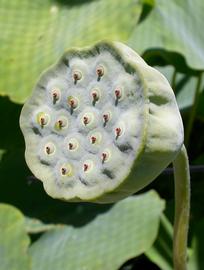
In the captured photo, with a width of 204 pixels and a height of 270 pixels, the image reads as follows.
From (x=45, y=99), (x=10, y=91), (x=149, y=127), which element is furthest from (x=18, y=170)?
(x=149, y=127)

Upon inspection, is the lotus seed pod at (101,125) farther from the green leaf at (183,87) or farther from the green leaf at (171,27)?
the green leaf at (183,87)

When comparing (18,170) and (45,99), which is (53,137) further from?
(18,170)

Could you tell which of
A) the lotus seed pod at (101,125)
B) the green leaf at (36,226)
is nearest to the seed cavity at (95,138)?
the lotus seed pod at (101,125)

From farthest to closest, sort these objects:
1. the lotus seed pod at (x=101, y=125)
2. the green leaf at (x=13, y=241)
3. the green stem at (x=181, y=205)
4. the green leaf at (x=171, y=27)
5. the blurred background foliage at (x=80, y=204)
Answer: the green leaf at (x=171, y=27)
the blurred background foliage at (x=80, y=204)
the green leaf at (x=13, y=241)
the green stem at (x=181, y=205)
the lotus seed pod at (x=101, y=125)

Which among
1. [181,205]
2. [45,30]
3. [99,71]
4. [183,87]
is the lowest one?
[183,87]

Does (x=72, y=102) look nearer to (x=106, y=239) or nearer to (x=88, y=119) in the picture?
(x=88, y=119)

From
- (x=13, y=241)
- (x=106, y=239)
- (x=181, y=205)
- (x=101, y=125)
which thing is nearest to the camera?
(x=101, y=125)

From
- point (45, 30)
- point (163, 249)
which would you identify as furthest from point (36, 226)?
point (45, 30)
